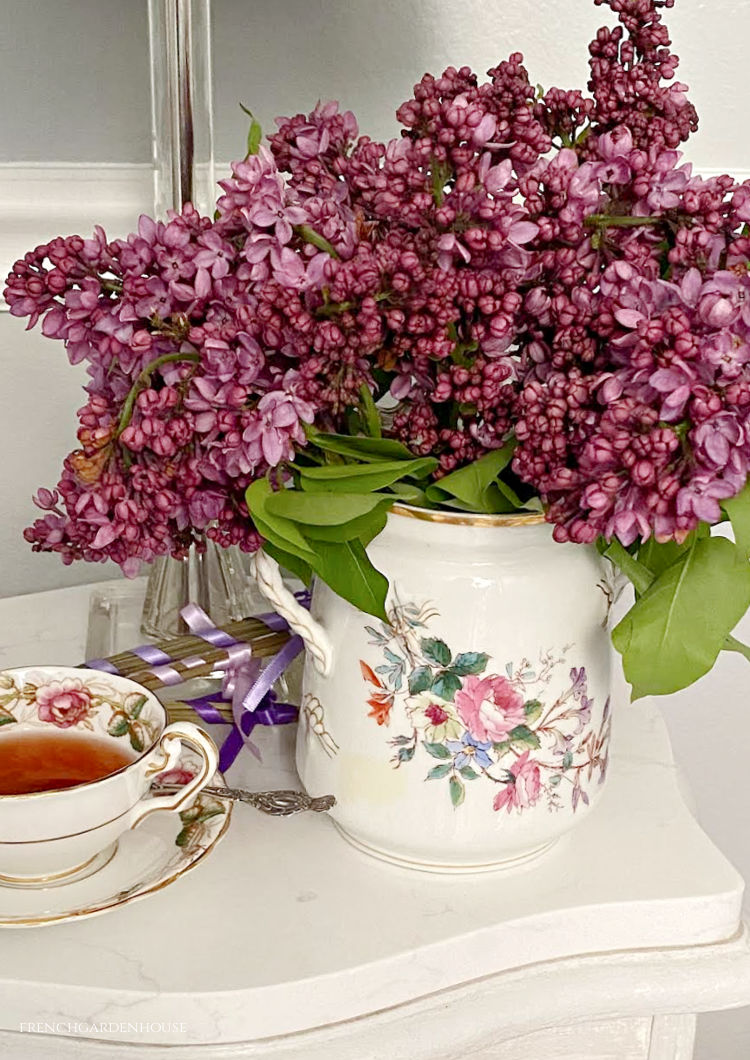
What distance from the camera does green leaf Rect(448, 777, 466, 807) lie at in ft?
1.98

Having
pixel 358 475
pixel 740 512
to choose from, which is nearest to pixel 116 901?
pixel 358 475

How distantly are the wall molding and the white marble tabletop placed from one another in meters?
0.51

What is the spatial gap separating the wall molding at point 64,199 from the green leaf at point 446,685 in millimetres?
559

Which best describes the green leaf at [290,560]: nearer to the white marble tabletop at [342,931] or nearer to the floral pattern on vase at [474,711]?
the floral pattern on vase at [474,711]

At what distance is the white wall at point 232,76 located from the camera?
37.6 inches

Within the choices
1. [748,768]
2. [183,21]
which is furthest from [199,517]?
[748,768]

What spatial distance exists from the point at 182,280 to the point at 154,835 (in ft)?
0.93

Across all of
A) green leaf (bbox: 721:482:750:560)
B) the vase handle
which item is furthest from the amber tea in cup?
green leaf (bbox: 721:482:750:560)

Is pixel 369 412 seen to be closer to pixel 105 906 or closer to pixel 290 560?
pixel 290 560

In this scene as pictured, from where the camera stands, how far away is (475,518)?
0.56 meters

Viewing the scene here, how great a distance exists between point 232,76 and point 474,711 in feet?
2.03

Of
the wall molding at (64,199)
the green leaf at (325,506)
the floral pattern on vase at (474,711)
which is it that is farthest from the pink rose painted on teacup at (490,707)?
the wall molding at (64,199)

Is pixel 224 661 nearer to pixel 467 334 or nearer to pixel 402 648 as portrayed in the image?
pixel 402 648

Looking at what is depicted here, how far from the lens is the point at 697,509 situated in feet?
1.52
